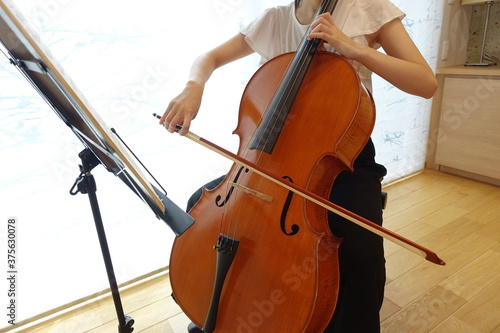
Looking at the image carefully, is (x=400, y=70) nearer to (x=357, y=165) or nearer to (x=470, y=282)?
(x=357, y=165)

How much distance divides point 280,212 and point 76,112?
0.46 meters

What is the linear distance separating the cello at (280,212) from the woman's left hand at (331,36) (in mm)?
32

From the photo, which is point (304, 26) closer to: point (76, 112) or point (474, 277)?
point (76, 112)

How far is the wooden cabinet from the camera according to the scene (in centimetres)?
223

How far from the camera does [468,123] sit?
2381 mm

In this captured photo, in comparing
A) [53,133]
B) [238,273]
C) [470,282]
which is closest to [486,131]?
[470,282]

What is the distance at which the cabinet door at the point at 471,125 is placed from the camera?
7.34 feet

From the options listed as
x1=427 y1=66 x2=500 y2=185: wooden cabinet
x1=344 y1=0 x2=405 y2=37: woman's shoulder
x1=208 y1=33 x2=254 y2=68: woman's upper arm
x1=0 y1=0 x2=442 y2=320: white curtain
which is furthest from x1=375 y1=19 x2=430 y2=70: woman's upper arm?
x1=427 y1=66 x2=500 y2=185: wooden cabinet

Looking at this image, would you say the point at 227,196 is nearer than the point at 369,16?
Yes

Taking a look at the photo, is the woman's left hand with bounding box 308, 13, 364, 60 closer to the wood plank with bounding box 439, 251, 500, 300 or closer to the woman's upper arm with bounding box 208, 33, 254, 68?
the woman's upper arm with bounding box 208, 33, 254, 68

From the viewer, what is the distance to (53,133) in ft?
3.89

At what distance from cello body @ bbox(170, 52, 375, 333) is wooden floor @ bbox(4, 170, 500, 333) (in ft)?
1.97

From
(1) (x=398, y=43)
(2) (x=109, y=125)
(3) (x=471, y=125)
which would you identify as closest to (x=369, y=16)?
(1) (x=398, y=43)

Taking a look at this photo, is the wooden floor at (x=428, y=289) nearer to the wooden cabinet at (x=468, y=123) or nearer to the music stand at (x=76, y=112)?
the wooden cabinet at (x=468, y=123)
